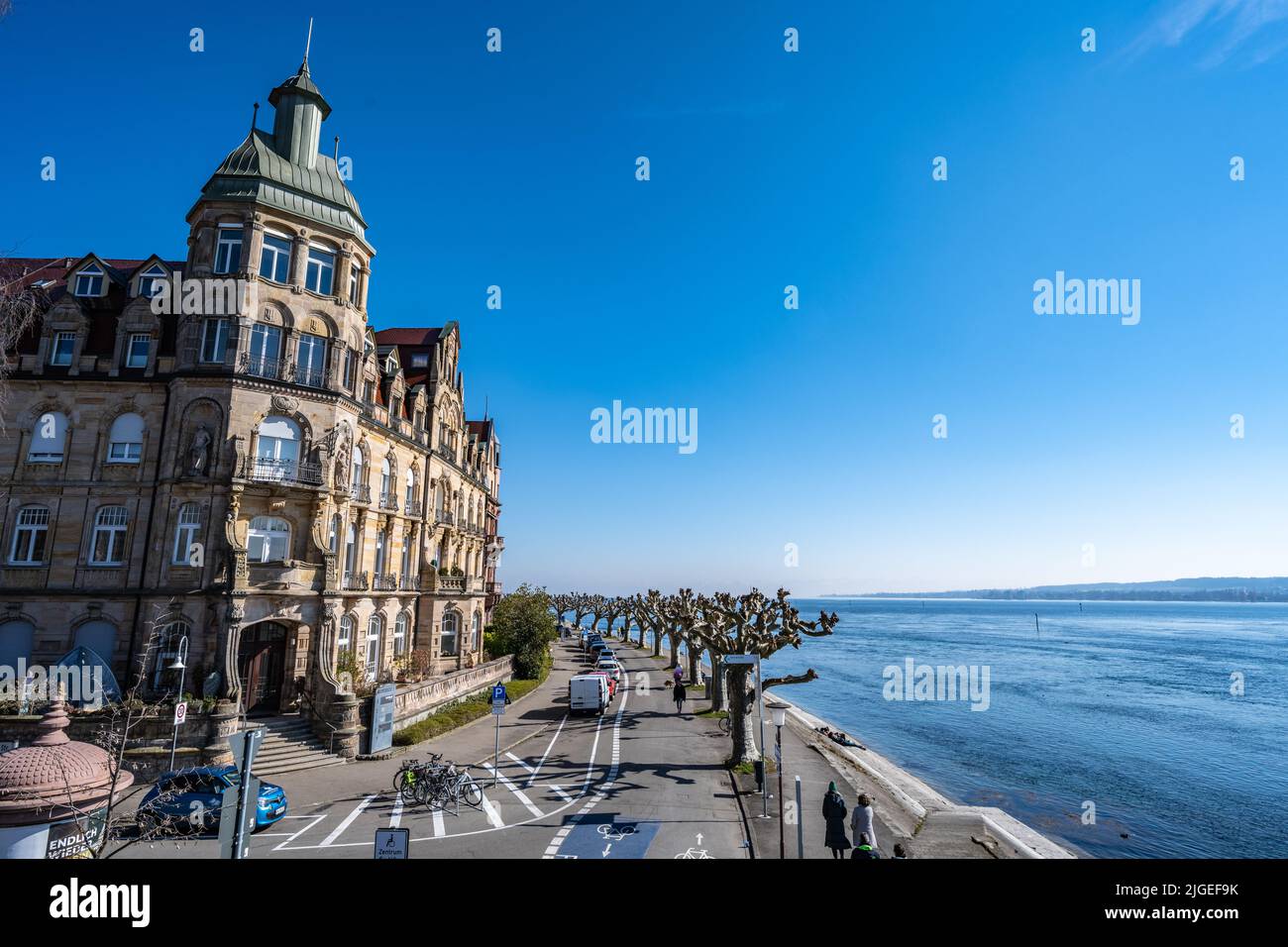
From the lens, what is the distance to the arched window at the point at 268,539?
28.9 meters

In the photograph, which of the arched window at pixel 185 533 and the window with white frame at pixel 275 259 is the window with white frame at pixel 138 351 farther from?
the arched window at pixel 185 533

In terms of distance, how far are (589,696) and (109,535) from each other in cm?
2435

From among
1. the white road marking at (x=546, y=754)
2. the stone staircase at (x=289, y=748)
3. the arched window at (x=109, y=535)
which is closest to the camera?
the stone staircase at (x=289, y=748)

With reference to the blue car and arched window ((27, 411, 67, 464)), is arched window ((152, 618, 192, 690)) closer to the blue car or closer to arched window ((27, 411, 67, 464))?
the blue car

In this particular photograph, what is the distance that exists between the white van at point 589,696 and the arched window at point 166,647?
19.4m

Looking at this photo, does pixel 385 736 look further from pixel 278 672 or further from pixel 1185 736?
pixel 1185 736

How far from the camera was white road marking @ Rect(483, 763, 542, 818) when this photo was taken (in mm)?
21484

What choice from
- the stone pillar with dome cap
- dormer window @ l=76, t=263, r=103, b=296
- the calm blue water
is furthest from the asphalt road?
dormer window @ l=76, t=263, r=103, b=296

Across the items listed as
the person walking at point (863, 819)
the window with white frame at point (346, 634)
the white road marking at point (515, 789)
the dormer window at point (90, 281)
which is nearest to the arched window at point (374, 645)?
the window with white frame at point (346, 634)

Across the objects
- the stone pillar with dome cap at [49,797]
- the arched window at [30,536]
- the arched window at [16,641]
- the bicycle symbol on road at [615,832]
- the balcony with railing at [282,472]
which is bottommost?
the bicycle symbol on road at [615,832]

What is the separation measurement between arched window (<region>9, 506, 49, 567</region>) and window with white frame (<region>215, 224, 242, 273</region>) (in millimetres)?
12907
